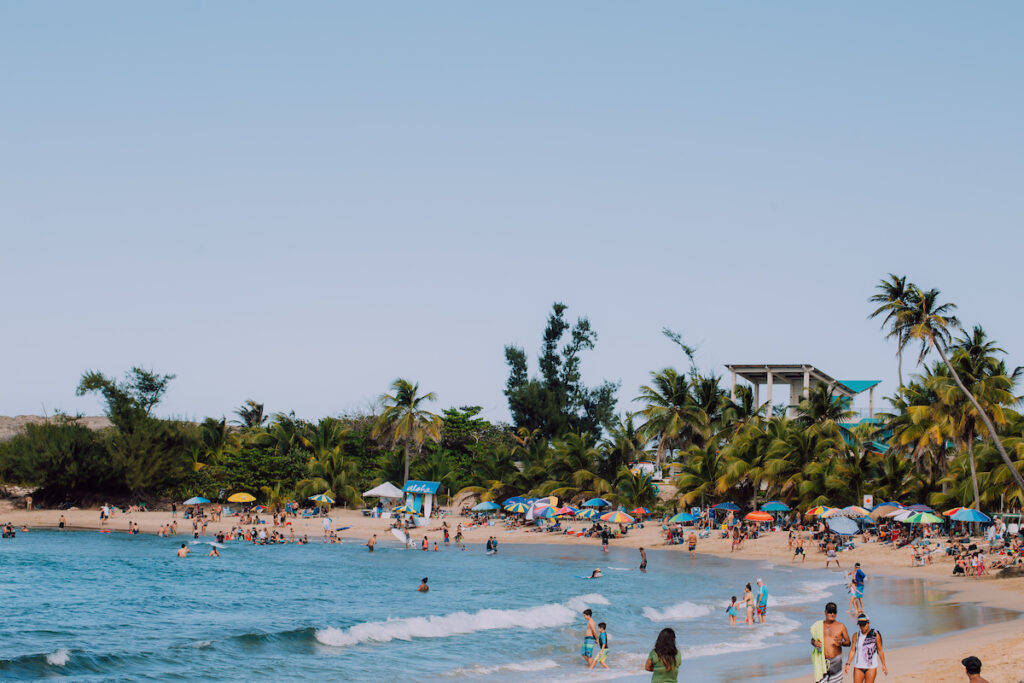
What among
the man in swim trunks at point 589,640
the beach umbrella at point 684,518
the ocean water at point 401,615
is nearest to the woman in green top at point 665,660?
the ocean water at point 401,615

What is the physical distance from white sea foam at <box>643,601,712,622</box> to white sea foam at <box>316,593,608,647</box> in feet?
7.09

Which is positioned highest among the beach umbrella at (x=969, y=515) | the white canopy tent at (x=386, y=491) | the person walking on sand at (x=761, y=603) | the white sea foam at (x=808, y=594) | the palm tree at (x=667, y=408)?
the palm tree at (x=667, y=408)

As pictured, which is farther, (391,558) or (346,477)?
(346,477)

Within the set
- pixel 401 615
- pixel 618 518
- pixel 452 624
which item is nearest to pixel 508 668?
pixel 452 624

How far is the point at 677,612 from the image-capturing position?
87.6 ft

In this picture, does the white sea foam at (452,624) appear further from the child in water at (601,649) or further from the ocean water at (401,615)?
the child in water at (601,649)

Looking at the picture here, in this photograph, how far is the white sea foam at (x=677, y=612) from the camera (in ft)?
85.2

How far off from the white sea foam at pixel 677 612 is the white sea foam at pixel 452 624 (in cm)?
216

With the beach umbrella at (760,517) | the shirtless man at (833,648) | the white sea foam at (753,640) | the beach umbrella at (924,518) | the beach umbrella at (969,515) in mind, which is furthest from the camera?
the beach umbrella at (760,517)

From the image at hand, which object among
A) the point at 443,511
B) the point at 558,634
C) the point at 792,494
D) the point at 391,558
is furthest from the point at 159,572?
the point at 792,494

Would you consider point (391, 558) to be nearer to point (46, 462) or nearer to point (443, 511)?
point (443, 511)

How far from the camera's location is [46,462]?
201ft

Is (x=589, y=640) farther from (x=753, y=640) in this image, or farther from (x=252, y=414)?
(x=252, y=414)

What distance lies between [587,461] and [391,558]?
17.6m
